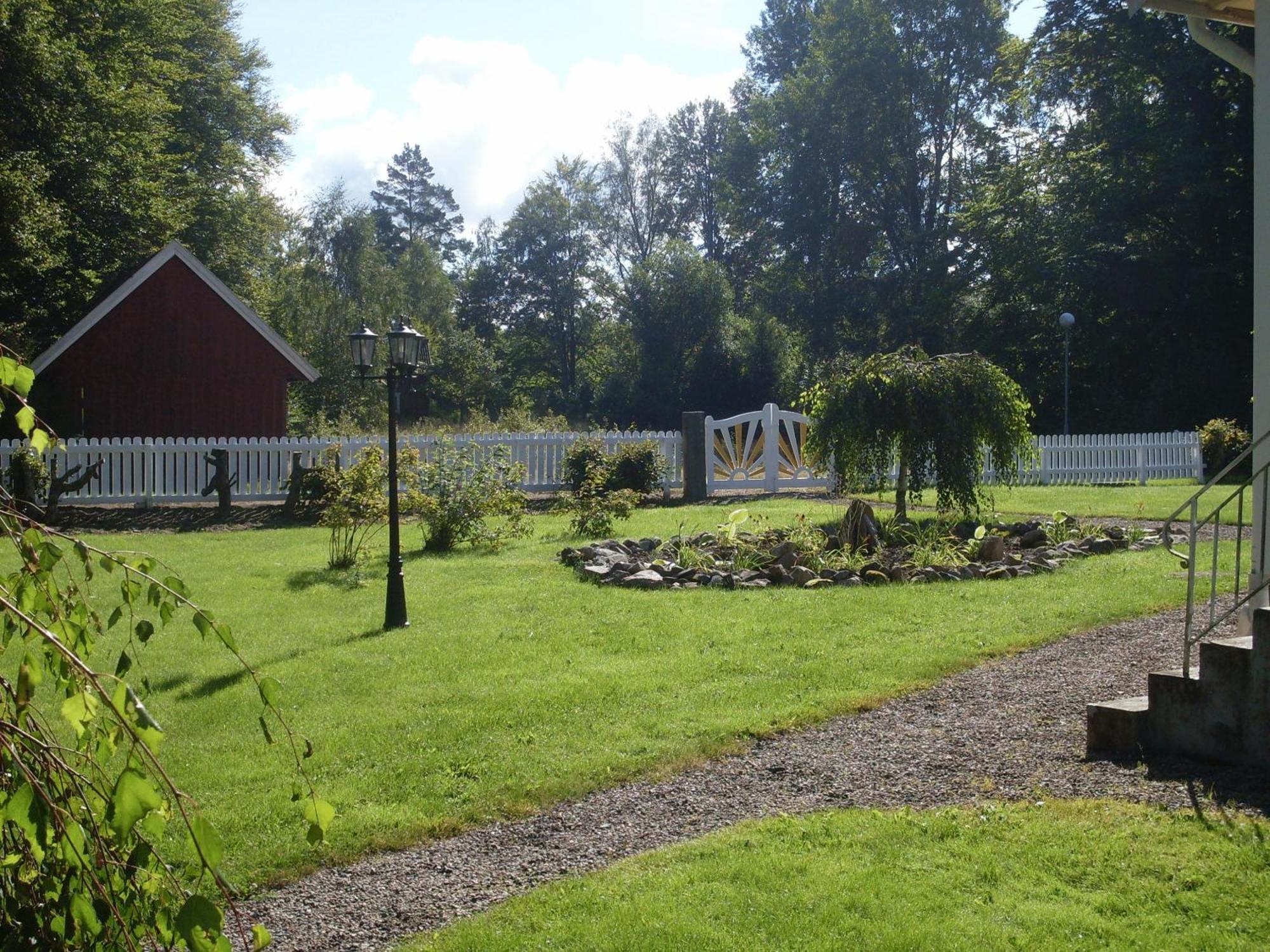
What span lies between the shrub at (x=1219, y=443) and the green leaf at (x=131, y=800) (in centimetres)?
2435

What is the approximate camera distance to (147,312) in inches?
879

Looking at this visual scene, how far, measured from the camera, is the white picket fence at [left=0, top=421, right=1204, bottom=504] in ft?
56.1

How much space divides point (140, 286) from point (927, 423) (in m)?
17.0

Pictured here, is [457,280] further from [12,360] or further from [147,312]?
[12,360]

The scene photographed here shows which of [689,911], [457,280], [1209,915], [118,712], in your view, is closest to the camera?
[118,712]

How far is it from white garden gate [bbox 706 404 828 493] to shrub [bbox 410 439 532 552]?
643 centimetres

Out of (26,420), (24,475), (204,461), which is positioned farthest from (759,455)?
(26,420)

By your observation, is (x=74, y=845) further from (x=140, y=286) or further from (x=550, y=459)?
(x=140, y=286)

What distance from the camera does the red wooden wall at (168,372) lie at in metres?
21.9

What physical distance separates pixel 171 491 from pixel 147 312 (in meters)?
6.69

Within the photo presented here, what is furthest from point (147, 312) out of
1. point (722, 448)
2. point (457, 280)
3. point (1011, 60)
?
point (457, 280)

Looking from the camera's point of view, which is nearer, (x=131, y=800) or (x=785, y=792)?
(x=131, y=800)

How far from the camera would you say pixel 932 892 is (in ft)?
12.1

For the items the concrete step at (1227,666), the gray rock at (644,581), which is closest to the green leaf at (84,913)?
the concrete step at (1227,666)
